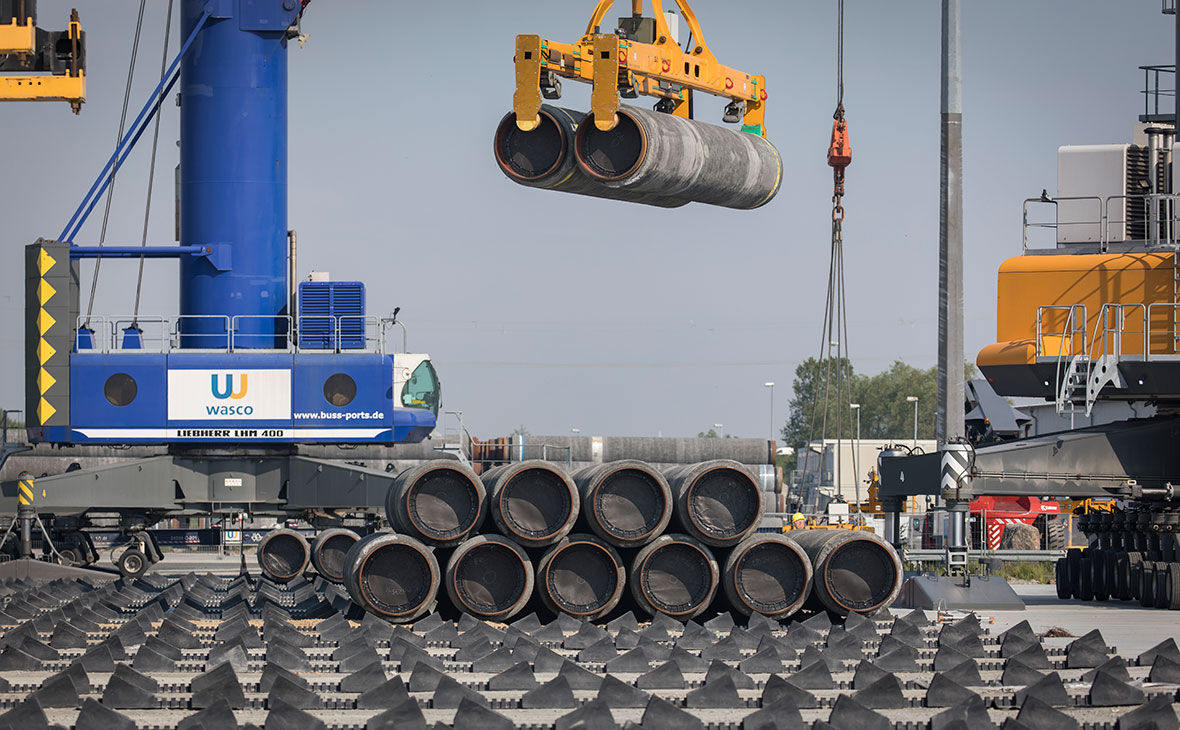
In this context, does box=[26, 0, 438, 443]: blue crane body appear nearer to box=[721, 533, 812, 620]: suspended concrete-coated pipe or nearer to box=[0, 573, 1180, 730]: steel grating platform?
box=[0, 573, 1180, 730]: steel grating platform

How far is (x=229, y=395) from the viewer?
2334 cm

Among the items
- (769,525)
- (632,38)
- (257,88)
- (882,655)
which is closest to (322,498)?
(257,88)

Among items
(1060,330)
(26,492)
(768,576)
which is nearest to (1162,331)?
(1060,330)

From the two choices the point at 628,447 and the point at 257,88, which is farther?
the point at 628,447

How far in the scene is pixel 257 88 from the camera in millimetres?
23984

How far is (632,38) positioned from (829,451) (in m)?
42.4

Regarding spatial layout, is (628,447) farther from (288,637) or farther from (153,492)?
(288,637)

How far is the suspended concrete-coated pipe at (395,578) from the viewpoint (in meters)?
14.6

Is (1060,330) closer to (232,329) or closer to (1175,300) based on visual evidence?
(1175,300)

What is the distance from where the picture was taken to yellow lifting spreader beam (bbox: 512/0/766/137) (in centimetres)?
1711

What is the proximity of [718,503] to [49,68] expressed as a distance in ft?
34.9

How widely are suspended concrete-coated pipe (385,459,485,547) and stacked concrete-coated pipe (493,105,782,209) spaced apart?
4224 millimetres

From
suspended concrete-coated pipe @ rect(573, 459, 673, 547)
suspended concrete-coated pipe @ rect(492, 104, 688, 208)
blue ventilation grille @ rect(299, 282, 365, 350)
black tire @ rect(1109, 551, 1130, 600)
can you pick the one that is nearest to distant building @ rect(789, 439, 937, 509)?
blue ventilation grille @ rect(299, 282, 365, 350)

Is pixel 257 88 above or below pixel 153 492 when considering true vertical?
above
